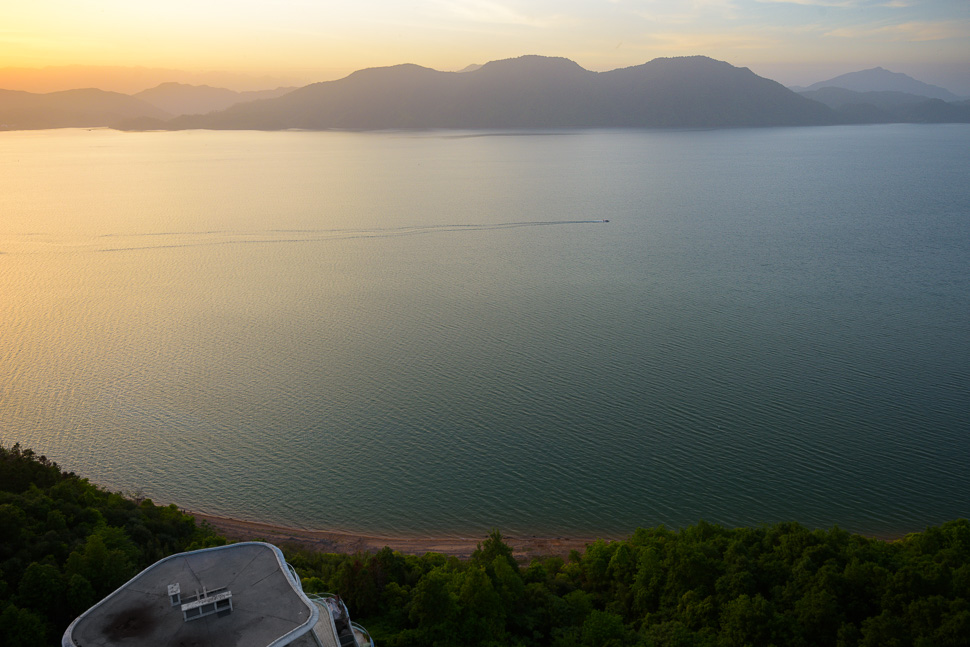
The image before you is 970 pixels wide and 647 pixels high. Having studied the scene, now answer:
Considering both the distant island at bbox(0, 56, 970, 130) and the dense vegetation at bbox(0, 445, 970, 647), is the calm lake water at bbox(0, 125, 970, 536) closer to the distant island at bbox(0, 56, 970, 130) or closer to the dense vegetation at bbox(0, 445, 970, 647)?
the dense vegetation at bbox(0, 445, 970, 647)

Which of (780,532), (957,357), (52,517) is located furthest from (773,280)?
(52,517)

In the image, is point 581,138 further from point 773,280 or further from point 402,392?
point 402,392

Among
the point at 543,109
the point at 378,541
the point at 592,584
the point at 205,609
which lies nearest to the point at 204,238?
the point at 378,541

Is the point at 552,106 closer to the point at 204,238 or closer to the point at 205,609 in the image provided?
the point at 204,238

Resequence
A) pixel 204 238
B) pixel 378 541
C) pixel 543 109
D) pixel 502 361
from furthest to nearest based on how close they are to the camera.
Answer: pixel 543 109
pixel 204 238
pixel 502 361
pixel 378 541

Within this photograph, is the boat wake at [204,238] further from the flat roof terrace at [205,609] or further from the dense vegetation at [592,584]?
the flat roof terrace at [205,609]

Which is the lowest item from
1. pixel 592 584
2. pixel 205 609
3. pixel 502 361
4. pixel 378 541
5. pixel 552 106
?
pixel 378 541
